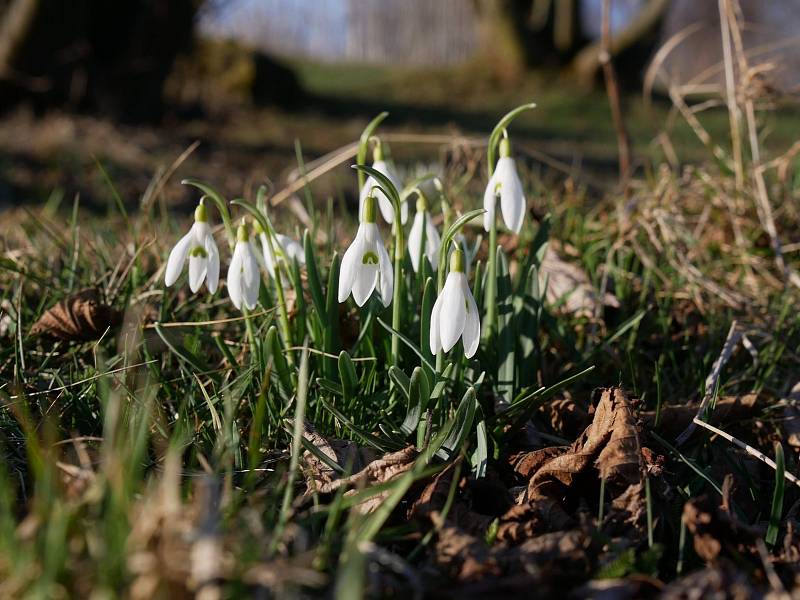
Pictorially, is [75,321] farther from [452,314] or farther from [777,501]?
[777,501]

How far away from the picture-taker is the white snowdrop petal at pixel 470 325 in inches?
53.4

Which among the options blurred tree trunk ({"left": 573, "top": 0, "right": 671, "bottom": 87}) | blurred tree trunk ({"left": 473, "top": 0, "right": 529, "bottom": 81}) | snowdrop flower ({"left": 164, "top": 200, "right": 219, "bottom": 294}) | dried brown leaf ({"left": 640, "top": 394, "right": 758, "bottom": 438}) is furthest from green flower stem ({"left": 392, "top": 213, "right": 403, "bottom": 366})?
blurred tree trunk ({"left": 473, "top": 0, "right": 529, "bottom": 81})

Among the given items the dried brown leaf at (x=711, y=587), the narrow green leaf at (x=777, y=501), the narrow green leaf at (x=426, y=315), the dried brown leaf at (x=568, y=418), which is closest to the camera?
the dried brown leaf at (x=711, y=587)

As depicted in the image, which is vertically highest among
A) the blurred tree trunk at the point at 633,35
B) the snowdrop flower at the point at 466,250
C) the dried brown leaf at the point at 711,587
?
the blurred tree trunk at the point at 633,35

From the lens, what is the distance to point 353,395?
1.60 metres

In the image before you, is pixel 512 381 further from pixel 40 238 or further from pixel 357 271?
pixel 40 238

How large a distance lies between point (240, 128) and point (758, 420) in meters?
9.21

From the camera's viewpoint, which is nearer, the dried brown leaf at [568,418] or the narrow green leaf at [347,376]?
the narrow green leaf at [347,376]

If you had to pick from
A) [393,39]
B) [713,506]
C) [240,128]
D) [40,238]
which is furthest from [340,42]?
[713,506]

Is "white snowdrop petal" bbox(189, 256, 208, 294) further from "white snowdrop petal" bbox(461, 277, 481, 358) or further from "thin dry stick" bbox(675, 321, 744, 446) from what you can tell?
"thin dry stick" bbox(675, 321, 744, 446)

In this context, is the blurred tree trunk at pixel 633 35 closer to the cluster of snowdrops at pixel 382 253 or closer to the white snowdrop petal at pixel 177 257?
the cluster of snowdrops at pixel 382 253

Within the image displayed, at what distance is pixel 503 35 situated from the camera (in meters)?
14.9

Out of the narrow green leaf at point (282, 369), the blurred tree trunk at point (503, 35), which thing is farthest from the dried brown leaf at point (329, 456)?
the blurred tree trunk at point (503, 35)

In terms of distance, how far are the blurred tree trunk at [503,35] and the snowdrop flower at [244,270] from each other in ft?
46.5
